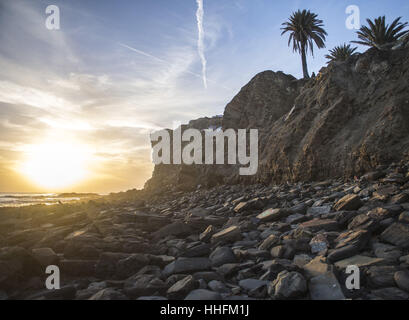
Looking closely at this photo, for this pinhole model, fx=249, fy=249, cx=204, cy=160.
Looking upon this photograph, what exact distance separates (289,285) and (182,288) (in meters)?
1.40

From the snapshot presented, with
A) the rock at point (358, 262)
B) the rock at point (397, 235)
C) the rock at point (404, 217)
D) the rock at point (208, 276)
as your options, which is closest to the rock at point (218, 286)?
the rock at point (208, 276)

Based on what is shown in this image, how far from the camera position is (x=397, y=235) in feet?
12.5

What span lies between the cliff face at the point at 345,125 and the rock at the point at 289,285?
6.99 meters

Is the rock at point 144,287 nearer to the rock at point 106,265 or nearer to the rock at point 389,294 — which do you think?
the rock at point 106,265

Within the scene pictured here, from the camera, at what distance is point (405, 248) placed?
356cm

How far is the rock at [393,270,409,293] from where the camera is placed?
9.10 feet

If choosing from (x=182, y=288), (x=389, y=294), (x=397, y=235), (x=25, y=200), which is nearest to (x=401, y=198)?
(x=397, y=235)

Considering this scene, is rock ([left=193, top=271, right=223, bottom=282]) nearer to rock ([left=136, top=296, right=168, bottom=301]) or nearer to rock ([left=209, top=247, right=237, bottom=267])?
rock ([left=209, top=247, right=237, bottom=267])

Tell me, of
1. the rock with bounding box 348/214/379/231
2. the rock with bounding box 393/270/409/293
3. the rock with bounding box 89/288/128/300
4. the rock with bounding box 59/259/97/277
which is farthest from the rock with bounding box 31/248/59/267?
the rock with bounding box 348/214/379/231

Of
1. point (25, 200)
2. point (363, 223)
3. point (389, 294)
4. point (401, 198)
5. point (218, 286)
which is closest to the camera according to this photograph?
point (389, 294)

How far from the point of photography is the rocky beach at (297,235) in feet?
10.9

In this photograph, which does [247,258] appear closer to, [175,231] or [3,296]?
[175,231]

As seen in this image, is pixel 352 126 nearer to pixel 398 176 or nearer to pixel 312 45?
pixel 398 176

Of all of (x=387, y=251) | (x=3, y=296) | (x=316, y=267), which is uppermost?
(x=387, y=251)
